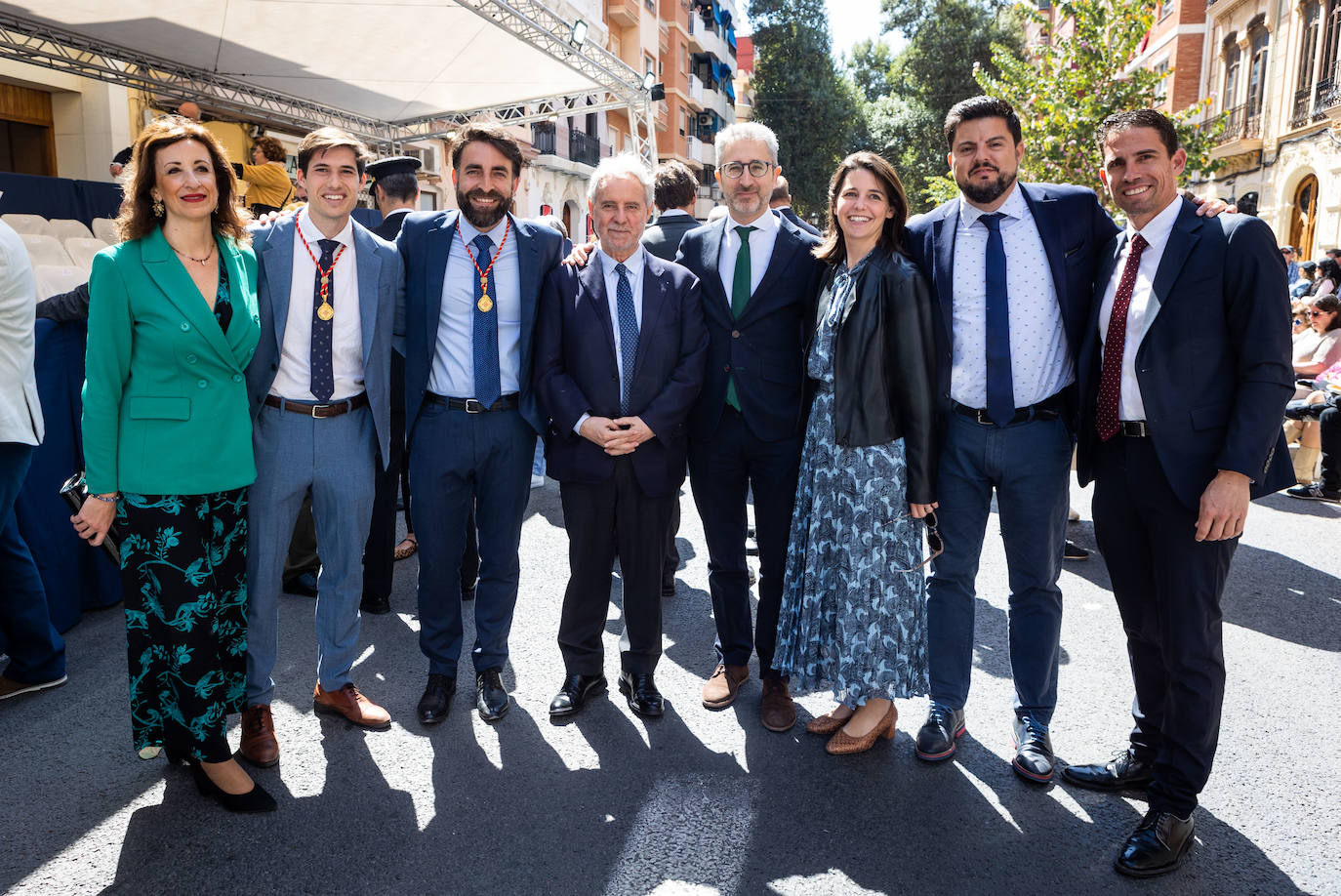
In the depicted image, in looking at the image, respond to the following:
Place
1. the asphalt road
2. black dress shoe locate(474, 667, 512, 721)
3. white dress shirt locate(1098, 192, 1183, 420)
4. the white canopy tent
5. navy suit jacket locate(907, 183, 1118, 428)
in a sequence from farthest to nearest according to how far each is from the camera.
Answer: the white canopy tent, black dress shoe locate(474, 667, 512, 721), navy suit jacket locate(907, 183, 1118, 428), white dress shirt locate(1098, 192, 1183, 420), the asphalt road

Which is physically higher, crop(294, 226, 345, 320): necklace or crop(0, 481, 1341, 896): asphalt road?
crop(294, 226, 345, 320): necklace

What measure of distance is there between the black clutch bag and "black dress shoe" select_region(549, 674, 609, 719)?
1693 mm

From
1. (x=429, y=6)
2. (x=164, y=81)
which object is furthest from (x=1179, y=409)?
(x=164, y=81)

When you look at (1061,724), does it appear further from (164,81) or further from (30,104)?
(30,104)

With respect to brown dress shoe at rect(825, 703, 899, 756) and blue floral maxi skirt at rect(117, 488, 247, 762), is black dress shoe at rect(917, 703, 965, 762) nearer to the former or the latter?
brown dress shoe at rect(825, 703, 899, 756)

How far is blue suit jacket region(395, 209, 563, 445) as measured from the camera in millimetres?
3584

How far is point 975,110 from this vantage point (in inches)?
130

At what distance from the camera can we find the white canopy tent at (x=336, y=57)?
9000 millimetres

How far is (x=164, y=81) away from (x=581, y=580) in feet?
32.9

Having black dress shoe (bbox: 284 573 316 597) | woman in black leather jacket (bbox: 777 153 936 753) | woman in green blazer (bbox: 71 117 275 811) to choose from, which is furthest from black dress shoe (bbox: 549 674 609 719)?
black dress shoe (bbox: 284 573 316 597)

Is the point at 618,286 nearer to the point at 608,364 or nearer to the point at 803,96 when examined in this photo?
the point at 608,364

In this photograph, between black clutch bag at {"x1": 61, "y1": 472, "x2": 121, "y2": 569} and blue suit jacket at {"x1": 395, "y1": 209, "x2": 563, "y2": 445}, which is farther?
blue suit jacket at {"x1": 395, "y1": 209, "x2": 563, "y2": 445}

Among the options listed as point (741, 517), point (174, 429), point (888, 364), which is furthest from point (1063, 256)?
point (174, 429)

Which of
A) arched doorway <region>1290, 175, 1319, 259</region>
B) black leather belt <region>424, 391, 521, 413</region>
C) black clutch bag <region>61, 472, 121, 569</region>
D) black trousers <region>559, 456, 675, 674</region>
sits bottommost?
black trousers <region>559, 456, 675, 674</region>
